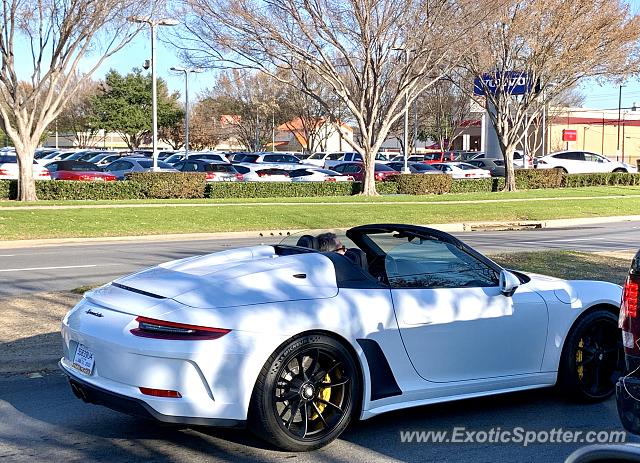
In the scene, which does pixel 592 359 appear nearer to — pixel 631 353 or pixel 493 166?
pixel 631 353

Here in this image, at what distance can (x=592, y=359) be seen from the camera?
613 centimetres

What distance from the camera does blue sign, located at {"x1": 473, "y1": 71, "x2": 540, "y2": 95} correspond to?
3322 centimetres

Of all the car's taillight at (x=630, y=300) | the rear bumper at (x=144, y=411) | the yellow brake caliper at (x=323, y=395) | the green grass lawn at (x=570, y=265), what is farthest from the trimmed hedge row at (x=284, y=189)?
the car's taillight at (x=630, y=300)

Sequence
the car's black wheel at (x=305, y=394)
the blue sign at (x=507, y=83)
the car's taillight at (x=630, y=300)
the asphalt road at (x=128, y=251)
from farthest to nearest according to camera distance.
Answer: the blue sign at (x=507, y=83) < the asphalt road at (x=128, y=251) < the car's black wheel at (x=305, y=394) < the car's taillight at (x=630, y=300)

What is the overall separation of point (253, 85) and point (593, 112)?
44.6 meters

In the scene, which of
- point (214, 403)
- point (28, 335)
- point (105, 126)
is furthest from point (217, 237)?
point (105, 126)

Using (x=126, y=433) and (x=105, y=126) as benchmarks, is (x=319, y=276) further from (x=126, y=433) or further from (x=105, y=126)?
(x=105, y=126)

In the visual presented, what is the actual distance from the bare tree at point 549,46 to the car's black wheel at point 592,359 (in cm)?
2337

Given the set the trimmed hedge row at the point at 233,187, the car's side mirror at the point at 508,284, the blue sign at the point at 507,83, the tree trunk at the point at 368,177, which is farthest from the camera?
the blue sign at the point at 507,83

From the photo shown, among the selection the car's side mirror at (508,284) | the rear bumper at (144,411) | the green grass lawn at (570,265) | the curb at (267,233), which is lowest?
the curb at (267,233)

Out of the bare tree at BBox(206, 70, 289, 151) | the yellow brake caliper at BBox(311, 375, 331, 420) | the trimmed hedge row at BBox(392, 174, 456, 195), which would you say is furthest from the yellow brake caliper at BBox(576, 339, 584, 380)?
the bare tree at BBox(206, 70, 289, 151)

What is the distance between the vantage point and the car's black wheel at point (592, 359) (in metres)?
6.05

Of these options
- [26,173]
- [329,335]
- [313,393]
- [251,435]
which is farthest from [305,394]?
[26,173]

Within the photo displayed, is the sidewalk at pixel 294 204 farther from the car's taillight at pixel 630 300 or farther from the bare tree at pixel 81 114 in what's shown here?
the bare tree at pixel 81 114
